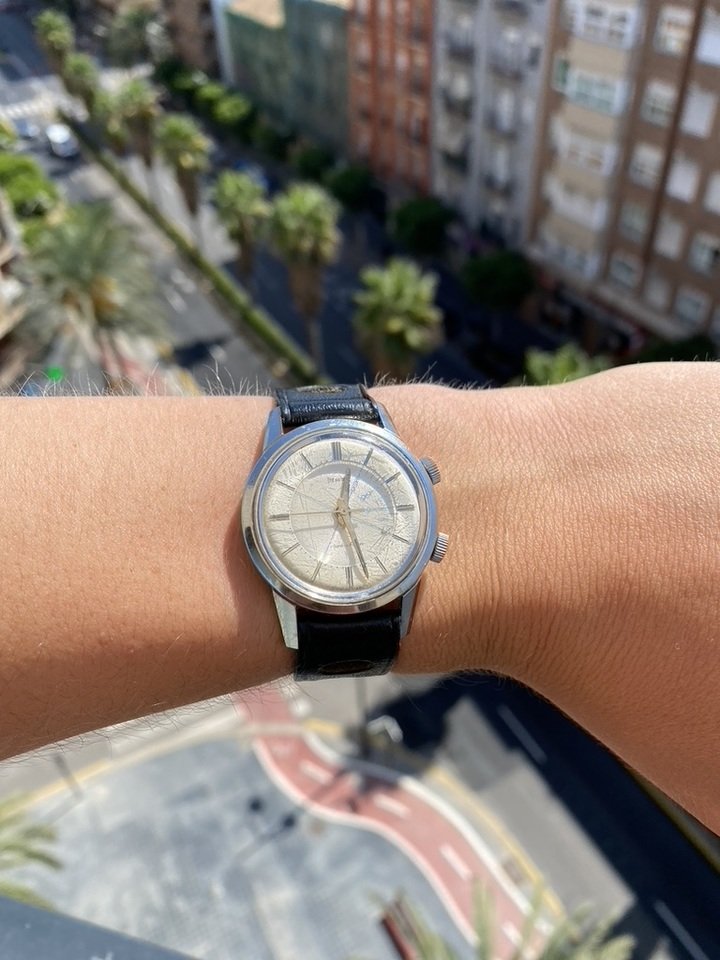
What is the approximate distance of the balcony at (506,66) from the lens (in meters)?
30.9

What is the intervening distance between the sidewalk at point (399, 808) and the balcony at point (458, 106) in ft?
98.1

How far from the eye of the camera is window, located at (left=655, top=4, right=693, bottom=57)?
2358 centimetres

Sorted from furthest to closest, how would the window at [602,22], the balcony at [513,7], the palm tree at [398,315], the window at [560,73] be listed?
the balcony at [513,7] → the window at [560,73] → the window at [602,22] → the palm tree at [398,315]

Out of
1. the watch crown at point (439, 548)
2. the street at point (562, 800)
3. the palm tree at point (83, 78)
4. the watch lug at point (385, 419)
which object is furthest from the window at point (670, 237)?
the palm tree at point (83, 78)

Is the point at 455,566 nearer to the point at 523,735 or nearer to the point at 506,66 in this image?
the point at 523,735

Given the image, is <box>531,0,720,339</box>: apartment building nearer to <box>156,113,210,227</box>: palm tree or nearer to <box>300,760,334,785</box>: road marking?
<box>156,113,210,227</box>: palm tree

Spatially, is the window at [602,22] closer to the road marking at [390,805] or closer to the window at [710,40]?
the window at [710,40]

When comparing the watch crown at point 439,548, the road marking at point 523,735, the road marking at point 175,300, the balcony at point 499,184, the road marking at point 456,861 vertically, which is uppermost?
the watch crown at point 439,548

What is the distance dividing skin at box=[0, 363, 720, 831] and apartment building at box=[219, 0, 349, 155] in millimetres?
45909

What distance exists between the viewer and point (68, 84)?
197 ft

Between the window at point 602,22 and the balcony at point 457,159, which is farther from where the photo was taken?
the balcony at point 457,159

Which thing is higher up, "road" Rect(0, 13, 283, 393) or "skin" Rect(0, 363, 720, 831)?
"skin" Rect(0, 363, 720, 831)

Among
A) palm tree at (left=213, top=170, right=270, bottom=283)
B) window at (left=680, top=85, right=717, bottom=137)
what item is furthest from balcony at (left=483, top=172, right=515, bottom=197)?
palm tree at (left=213, top=170, right=270, bottom=283)

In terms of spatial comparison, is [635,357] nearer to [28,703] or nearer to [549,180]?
[549,180]
